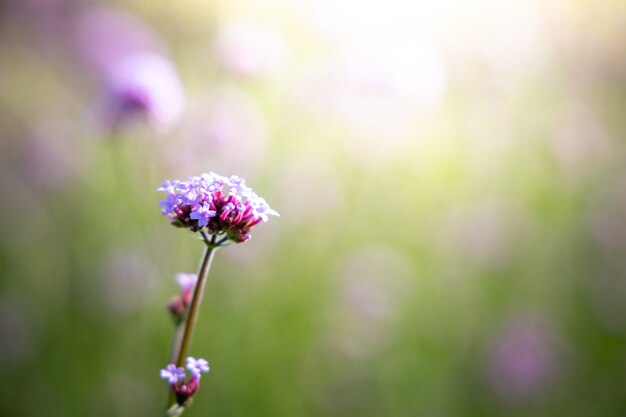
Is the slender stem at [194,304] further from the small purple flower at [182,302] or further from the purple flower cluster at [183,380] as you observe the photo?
the small purple flower at [182,302]

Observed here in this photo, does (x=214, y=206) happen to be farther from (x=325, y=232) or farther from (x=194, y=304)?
(x=325, y=232)

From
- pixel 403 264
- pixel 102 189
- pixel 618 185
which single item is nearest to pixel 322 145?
pixel 403 264

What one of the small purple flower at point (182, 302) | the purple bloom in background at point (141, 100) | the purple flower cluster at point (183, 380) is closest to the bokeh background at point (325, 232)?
the purple bloom in background at point (141, 100)

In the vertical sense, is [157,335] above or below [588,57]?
below

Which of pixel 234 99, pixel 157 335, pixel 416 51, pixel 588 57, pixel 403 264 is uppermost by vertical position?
pixel 588 57

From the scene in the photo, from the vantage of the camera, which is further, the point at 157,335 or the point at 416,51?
the point at 416,51

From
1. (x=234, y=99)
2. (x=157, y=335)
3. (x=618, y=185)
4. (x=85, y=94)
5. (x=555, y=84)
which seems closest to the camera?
(x=157, y=335)

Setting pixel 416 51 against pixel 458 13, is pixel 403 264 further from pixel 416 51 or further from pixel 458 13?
pixel 458 13

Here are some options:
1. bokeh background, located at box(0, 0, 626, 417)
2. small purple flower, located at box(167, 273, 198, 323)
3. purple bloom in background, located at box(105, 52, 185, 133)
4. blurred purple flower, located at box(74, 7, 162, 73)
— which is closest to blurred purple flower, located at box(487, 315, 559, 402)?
bokeh background, located at box(0, 0, 626, 417)
